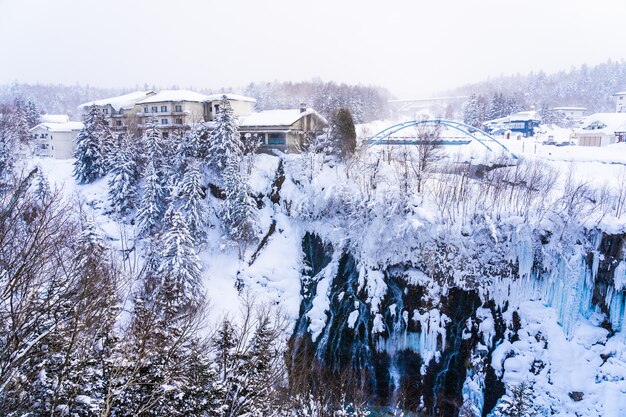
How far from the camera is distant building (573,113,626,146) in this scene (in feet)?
105

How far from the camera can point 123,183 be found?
24797 millimetres

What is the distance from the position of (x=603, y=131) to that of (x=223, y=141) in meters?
32.1

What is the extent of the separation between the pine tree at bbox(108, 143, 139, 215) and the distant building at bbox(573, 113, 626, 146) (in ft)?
124

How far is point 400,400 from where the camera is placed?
17.3m

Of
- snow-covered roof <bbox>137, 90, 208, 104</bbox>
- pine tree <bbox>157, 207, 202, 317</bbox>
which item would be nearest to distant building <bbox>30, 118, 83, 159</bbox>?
snow-covered roof <bbox>137, 90, 208, 104</bbox>

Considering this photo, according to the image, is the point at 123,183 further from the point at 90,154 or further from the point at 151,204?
the point at 90,154

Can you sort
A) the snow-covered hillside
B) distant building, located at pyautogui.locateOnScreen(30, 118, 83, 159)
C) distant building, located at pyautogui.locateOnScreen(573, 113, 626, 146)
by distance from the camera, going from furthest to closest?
distant building, located at pyautogui.locateOnScreen(30, 118, 83, 159), distant building, located at pyautogui.locateOnScreen(573, 113, 626, 146), the snow-covered hillside

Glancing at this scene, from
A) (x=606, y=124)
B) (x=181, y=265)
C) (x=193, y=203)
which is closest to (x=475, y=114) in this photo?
(x=606, y=124)

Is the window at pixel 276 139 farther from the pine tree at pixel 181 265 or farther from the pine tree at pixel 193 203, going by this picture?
the pine tree at pixel 181 265

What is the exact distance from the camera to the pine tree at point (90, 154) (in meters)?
28.0

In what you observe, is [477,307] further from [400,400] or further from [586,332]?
[400,400]

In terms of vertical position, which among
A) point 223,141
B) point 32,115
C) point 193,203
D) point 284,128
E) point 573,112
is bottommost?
point 193,203

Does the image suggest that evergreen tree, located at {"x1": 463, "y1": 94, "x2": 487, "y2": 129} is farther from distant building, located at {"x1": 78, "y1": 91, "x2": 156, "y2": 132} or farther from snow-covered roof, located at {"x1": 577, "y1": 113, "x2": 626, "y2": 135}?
distant building, located at {"x1": 78, "y1": 91, "x2": 156, "y2": 132}

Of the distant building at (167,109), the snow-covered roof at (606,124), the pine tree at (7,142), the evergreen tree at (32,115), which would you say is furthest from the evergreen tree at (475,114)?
the evergreen tree at (32,115)
